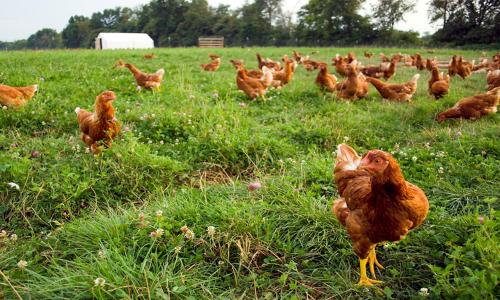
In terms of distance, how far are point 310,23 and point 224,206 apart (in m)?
49.4

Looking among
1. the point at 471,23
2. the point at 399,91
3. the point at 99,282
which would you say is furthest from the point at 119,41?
the point at 99,282

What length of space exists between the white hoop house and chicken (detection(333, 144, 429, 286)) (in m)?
47.2

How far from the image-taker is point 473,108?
17.1 feet

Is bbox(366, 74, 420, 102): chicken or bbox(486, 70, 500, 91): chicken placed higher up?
bbox(486, 70, 500, 91): chicken

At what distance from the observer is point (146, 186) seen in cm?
356

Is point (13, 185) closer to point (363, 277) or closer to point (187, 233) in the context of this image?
point (187, 233)

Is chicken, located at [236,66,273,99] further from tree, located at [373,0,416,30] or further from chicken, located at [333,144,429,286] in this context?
tree, located at [373,0,416,30]

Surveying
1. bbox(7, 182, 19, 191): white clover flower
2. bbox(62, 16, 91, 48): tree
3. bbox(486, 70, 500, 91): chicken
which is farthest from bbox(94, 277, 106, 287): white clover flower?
bbox(62, 16, 91, 48): tree

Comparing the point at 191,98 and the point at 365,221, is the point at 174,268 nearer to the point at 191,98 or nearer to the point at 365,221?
the point at 365,221

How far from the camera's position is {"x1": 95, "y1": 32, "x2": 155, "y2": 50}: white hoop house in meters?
44.4


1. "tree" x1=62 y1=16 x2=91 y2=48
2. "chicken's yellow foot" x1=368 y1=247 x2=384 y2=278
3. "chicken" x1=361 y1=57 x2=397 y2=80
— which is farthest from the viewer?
"tree" x1=62 y1=16 x2=91 y2=48

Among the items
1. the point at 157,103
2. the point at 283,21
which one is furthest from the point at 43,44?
the point at 157,103

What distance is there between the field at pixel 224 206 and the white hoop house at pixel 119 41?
143 feet

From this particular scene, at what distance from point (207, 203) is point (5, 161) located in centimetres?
233
